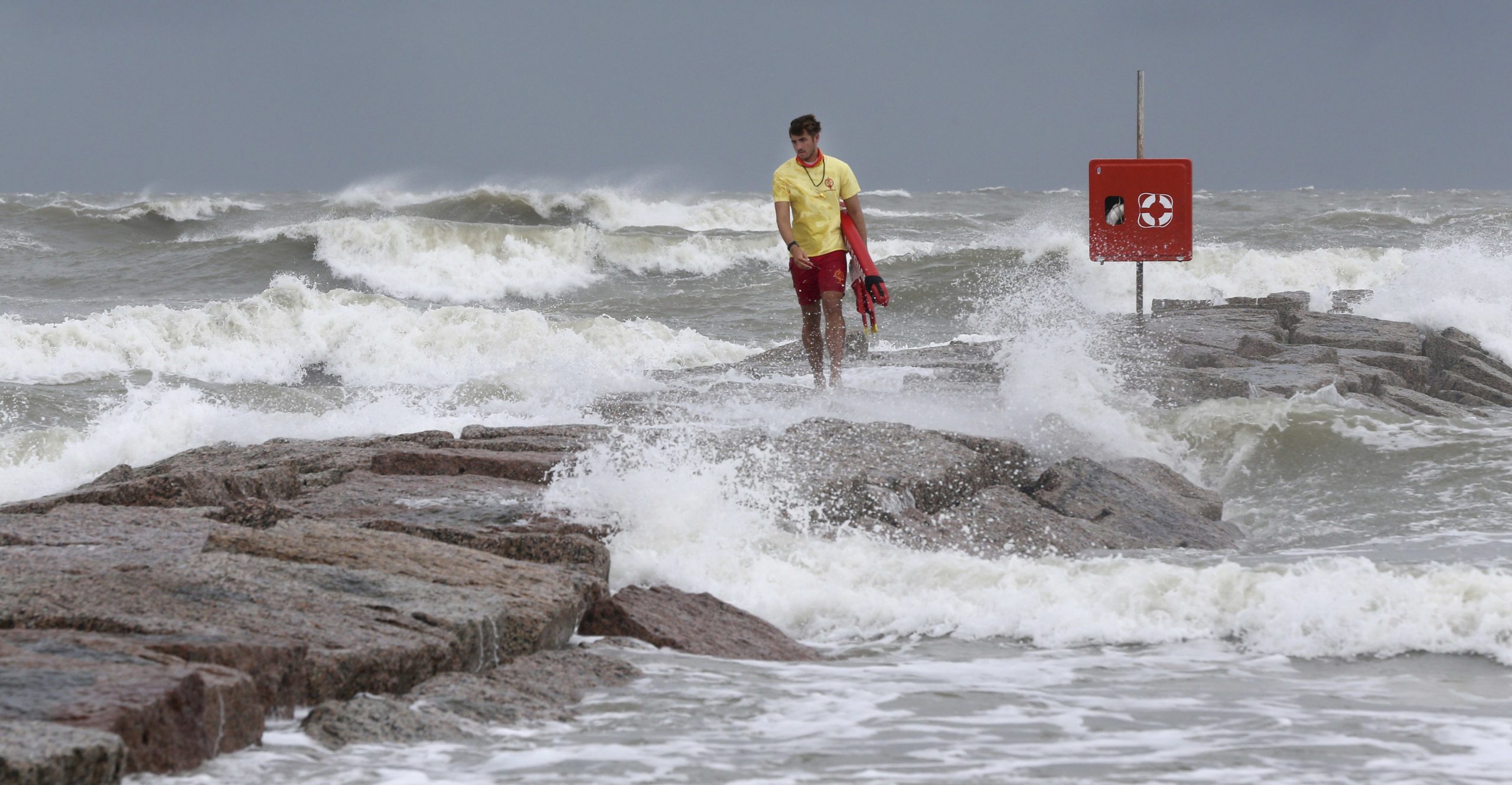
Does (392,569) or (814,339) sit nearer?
(392,569)

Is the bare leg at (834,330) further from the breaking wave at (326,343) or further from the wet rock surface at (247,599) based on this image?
the breaking wave at (326,343)

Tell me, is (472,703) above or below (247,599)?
below

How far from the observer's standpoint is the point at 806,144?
298 inches

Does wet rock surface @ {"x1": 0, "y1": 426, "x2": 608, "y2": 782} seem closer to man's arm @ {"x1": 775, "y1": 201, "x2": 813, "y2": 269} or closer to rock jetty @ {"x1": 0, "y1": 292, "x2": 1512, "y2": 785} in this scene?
rock jetty @ {"x1": 0, "y1": 292, "x2": 1512, "y2": 785}

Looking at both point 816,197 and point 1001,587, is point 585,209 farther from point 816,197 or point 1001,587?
point 1001,587

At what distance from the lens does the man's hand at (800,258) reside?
7703mm

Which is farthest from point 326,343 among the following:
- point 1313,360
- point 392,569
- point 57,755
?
point 57,755

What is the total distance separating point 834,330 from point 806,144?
1061mm

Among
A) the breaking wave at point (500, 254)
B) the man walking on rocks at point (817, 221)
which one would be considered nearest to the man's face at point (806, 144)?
the man walking on rocks at point (817, 221)

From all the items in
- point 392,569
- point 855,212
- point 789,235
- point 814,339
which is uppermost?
point 855,212

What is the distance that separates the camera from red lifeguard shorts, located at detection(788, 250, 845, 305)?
7.79m

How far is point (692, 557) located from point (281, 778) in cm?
236

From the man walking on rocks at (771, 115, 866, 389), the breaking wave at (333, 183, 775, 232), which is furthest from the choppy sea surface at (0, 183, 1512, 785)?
the breaking wave at (333, 183, 775, 232)

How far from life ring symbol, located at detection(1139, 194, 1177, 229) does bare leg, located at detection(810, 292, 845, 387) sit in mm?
3225
